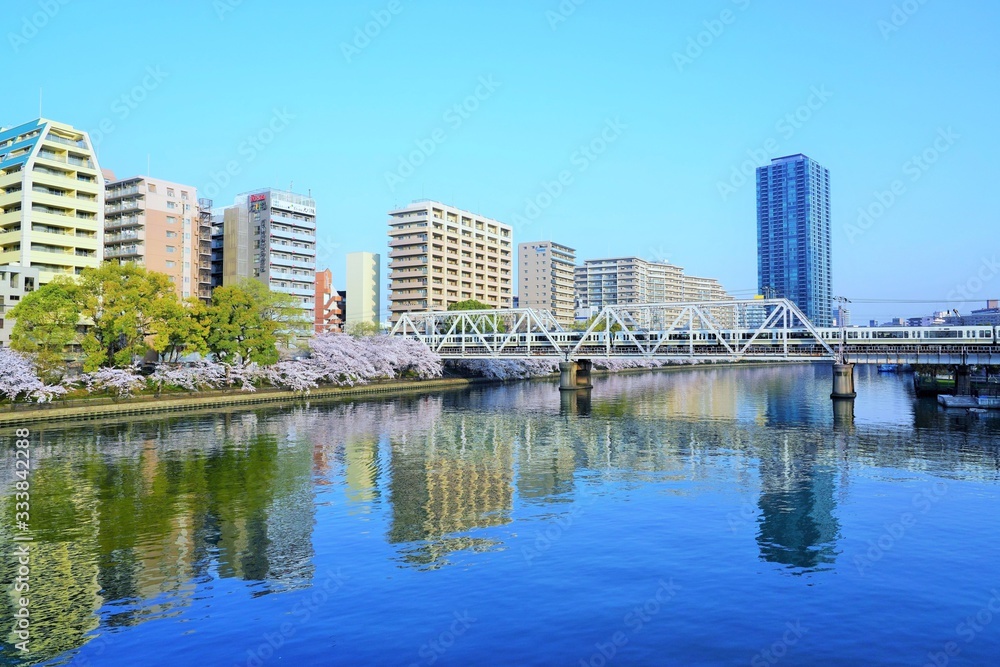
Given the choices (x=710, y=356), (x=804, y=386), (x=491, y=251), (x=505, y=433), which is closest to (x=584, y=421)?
(x=505, y=433)

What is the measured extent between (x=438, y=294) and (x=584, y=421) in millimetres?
89198

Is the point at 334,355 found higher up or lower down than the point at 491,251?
lower down

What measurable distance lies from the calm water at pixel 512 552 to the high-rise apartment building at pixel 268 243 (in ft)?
239

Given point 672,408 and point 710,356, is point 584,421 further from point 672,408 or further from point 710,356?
point 710,356

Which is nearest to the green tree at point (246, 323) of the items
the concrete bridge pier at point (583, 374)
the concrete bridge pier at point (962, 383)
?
the concrete bridge pier at point (583, 374)

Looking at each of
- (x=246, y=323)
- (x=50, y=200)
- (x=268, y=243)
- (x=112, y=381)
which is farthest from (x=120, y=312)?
(x=268, y=243)

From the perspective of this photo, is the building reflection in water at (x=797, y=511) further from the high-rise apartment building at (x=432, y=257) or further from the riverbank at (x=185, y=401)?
the high-rise apartment building at (x=432, y=257)

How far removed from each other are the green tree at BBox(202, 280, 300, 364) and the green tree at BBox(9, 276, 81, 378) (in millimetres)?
12471

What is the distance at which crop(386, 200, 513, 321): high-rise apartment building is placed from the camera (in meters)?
141

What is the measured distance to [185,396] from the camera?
6353cm

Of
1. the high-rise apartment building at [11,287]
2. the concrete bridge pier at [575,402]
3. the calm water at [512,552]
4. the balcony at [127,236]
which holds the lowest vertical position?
the calm water at [512,552]

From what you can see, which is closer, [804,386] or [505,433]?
[505,433]

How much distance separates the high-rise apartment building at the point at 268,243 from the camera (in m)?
113

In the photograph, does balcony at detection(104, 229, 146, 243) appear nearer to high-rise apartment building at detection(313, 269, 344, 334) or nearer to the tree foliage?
the tree foliage
